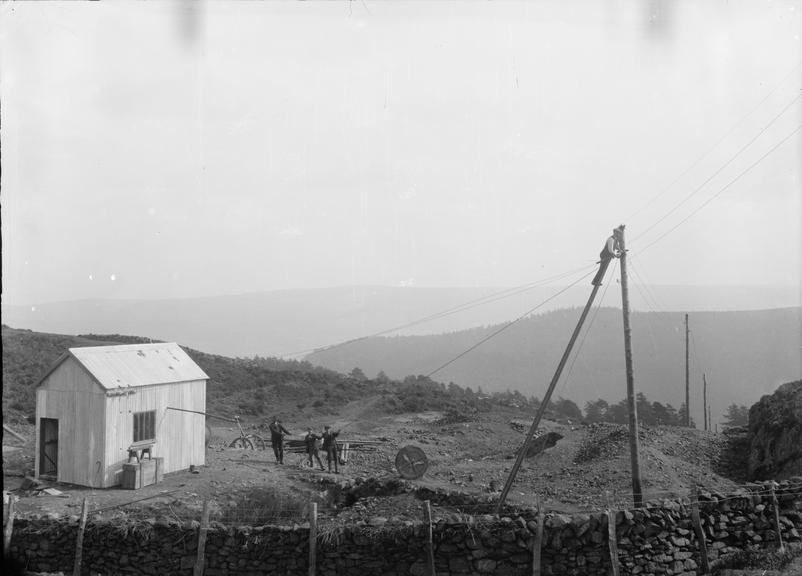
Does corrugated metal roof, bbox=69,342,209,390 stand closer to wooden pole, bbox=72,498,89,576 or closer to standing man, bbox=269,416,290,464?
standing man, bbox=269,416,290,464

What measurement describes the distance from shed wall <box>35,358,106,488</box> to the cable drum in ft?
29.0

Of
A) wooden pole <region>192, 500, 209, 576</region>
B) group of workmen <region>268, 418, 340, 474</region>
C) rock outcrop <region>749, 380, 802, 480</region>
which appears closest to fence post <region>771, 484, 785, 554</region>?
rock outcrop <region>749, 380, 802, 480</region>

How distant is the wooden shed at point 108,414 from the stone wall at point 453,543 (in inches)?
280

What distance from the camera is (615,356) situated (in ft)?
275

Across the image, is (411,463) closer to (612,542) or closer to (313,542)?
(313,542)

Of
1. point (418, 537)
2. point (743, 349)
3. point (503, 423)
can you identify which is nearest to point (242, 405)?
point (503, 423)

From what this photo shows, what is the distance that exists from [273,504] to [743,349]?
70418 millimetres

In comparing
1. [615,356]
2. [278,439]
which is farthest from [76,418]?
[615,356]

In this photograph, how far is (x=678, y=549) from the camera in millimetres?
10812

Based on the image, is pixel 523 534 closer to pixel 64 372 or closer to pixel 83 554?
pixel 83 554

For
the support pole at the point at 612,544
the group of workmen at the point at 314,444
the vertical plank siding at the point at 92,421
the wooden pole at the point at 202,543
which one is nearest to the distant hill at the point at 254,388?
the vertical plank siding at the point at 92,421

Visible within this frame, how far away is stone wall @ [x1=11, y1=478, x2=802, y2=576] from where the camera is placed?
10578 mm

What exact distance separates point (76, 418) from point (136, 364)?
243cm

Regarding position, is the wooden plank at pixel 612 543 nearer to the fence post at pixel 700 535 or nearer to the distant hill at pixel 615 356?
the fence post at pixel 700 535
